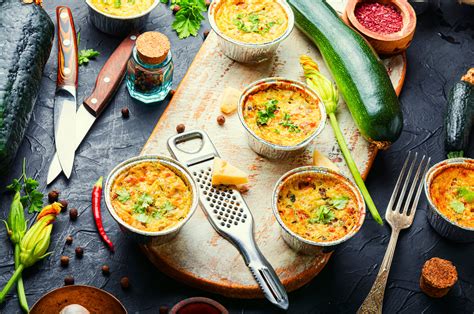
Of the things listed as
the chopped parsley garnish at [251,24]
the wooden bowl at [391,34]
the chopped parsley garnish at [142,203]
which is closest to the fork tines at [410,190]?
the wooden bowl at [391,34]

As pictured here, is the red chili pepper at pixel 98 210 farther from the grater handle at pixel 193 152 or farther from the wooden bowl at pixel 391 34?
the wooden bowl at pixel 391 34

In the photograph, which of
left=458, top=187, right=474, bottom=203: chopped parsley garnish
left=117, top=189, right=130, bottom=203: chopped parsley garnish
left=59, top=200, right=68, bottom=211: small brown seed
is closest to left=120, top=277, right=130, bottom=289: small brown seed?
left=117, top=189, right=130, bottom=203: chopped parsley garnish

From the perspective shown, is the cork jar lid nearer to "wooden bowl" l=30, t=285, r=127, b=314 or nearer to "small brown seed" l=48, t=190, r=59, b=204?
"small brown seed" l=48, t=190, r=59, b=204

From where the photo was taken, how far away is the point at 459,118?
6.89 meters

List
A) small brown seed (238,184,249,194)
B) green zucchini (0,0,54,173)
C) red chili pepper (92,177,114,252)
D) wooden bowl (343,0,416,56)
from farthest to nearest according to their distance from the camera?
wooden bowl (343,0,416,56) → small brown seed (238,184,249,194) → green zucchini (0,0,54,173) → red chili pepper (92,177,114,252)

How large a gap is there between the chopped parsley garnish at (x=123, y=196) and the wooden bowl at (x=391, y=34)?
8.05 feet

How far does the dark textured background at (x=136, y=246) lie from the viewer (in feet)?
19.7

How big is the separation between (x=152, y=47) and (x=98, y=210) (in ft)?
4.12

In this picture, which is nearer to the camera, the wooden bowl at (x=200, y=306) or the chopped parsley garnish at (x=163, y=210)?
the wooden bowl at (x=200, y=306)

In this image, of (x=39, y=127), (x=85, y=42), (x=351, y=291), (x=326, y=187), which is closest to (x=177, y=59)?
(x=85, y=42)

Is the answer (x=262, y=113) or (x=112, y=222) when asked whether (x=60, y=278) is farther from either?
(x=262, y=113)

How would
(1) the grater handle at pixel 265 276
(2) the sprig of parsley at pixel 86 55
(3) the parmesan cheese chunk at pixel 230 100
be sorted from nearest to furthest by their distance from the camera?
(1) the grater handle at pixel 265 276 < (3) the parmesan cheese chunk at pixel 230 100 < (2) the sprig of parsley at pixel 86 55

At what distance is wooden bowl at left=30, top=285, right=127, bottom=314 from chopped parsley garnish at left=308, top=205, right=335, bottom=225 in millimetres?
1379

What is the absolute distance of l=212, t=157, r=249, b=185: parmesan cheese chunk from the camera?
621 cm
